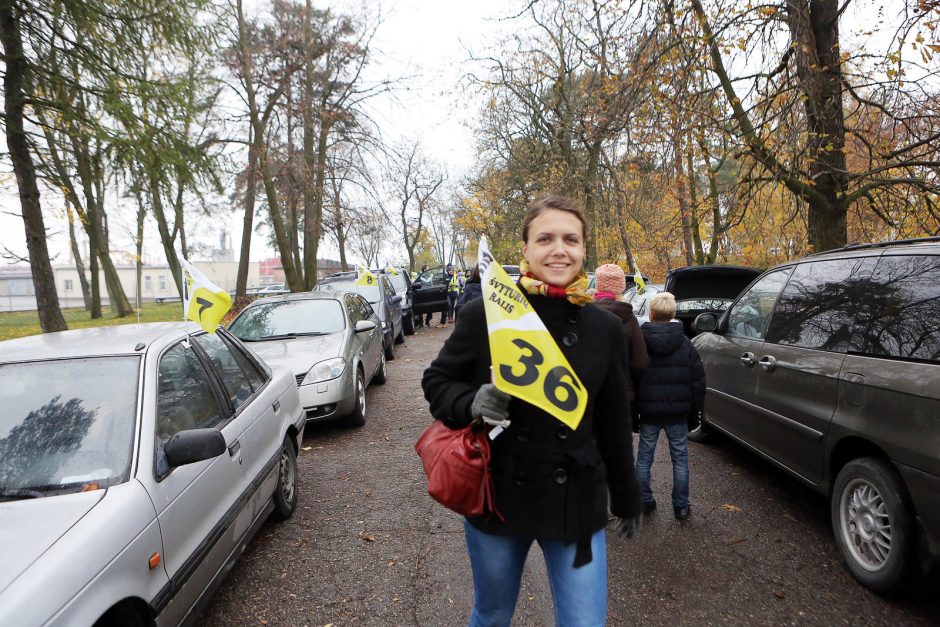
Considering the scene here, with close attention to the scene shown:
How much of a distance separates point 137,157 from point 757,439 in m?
7.51

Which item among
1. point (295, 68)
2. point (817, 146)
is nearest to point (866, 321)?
point (817, 146)

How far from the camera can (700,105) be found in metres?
8.35

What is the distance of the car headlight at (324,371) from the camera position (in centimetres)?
617

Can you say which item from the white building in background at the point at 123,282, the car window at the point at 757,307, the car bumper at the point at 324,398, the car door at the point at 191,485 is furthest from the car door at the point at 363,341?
the white building in background at the point at 123,282

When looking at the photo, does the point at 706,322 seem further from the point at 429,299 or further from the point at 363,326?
the point at 429,299

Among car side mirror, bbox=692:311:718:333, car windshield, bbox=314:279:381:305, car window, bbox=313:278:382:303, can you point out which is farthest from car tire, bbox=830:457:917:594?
car windshield, bbox=314:279:381:305

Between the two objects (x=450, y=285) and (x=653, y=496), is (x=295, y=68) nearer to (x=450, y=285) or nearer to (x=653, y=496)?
(x=450, y=285)

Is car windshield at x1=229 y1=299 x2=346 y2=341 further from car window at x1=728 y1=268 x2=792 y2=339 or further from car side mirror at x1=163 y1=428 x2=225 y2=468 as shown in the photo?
car side mirror at x1=163 y1=428 x2=225 y2=468

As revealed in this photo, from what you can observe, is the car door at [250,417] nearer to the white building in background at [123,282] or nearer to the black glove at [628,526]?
the black glove at [628,526]

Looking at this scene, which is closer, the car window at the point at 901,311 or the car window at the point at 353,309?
the car window at the point at 901,311

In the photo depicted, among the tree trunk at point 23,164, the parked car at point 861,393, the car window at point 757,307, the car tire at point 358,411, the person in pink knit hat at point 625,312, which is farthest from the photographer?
the tree trunk at point 23,164

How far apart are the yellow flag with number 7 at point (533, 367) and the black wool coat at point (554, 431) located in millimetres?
136

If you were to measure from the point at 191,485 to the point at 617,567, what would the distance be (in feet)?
7.88

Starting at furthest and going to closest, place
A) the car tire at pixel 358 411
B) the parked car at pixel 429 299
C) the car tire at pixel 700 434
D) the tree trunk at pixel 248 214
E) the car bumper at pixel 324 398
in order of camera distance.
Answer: the parked car at pixel 429 299
the tree trunk at pixel 248 214
the car tire at pixel 358 411
the car bumper at pixel 324 398
the car tire at pixel 700 434
